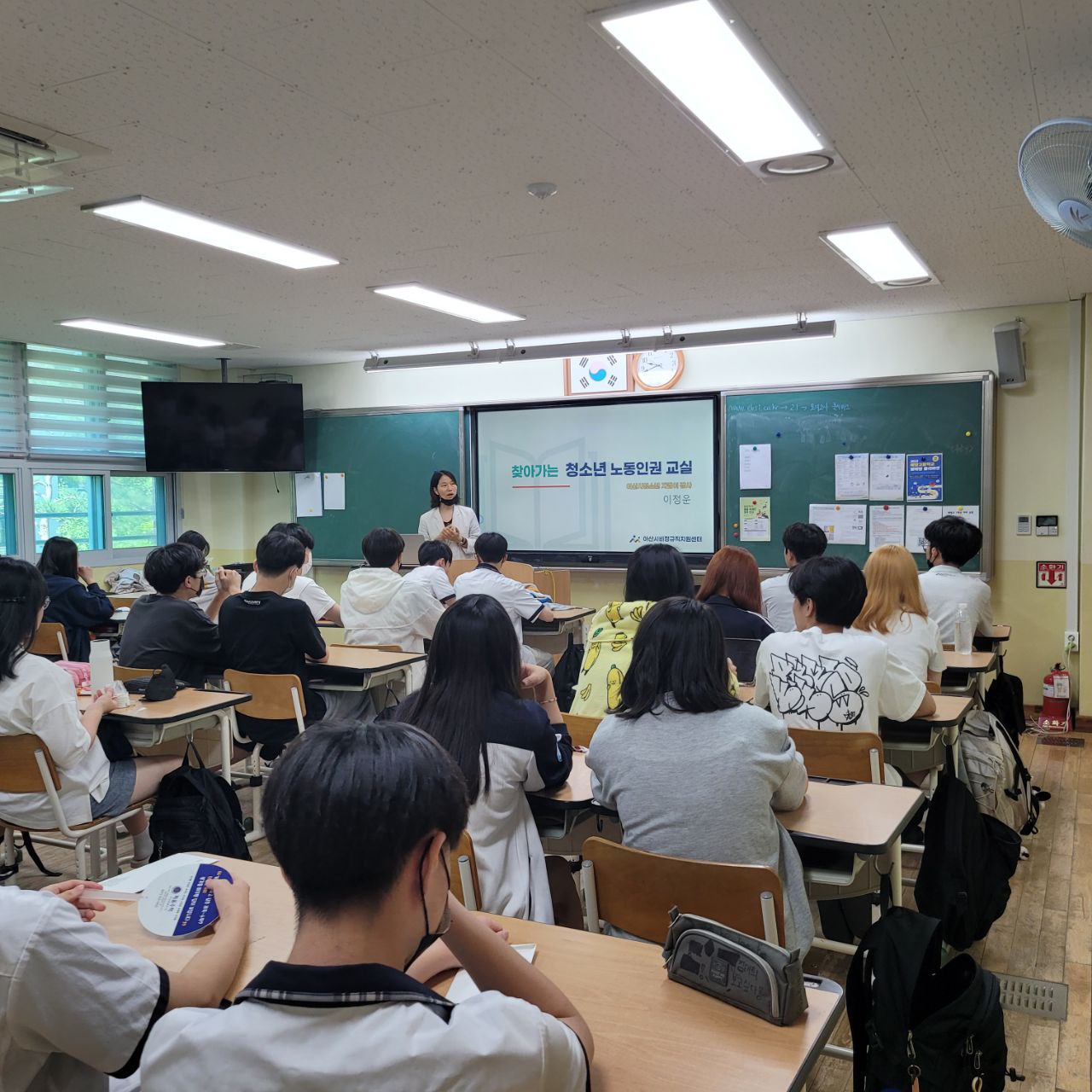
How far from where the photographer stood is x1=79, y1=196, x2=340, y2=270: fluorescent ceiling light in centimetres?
378

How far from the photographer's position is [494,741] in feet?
7.26

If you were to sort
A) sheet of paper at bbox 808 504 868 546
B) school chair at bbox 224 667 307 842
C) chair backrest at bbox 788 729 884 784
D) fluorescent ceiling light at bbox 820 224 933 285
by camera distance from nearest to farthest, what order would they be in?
chair backrest at bbox 788 729 884 784 → school chair at bbox 224 667 307 842 → fluorescent ceiling light at bbox 820 224 933 285 → sheet of paper at bbox 808 504 868 546

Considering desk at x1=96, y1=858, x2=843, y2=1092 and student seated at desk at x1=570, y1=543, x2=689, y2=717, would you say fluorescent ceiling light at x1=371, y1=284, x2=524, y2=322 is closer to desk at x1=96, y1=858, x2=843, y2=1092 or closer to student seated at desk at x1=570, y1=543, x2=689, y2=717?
student seated at desk at x1=570, y1=543, x2=689, y2=717

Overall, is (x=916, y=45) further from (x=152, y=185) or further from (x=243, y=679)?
(x=243, y=679)

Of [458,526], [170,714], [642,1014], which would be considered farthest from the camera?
[458,526]

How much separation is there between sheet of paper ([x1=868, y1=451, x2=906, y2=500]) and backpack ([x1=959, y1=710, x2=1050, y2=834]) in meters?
3.03

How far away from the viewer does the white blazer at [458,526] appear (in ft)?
24.5

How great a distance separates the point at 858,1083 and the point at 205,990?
1.25 metres

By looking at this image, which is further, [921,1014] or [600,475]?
[600,475]

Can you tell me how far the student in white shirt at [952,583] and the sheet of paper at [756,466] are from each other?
2344mm

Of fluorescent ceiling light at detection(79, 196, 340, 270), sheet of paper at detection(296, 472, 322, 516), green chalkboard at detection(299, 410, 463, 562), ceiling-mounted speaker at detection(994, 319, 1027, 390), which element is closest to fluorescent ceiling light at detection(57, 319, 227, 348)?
green chalkboard at detection(299, 410, 463, 562)

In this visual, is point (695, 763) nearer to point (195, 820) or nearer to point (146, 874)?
point (146, 874)

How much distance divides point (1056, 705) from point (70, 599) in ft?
19.4

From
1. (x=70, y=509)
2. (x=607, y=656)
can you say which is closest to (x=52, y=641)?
(x=70, y=509)
